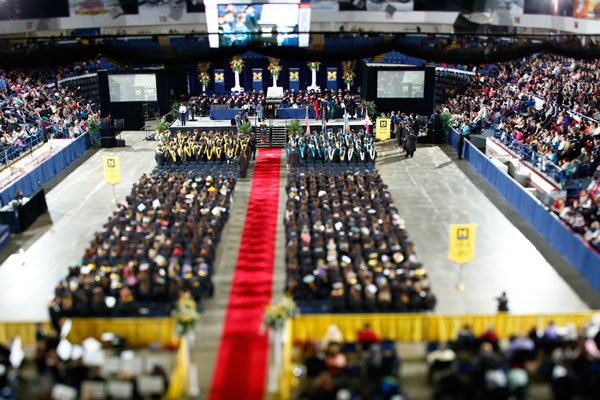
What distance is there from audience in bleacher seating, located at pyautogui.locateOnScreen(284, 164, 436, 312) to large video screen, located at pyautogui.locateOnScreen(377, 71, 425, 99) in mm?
16521

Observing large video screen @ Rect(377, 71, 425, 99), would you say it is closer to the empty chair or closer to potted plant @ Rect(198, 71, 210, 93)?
potted plant @ Rect(198, 71, 210, 93)

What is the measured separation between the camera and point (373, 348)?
1316 cm

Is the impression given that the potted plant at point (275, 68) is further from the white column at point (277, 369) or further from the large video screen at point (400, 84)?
the white column at point (277, 369)

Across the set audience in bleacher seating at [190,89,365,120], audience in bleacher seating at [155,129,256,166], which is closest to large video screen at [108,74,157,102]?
audience in bleacher seating at [190,89,365,120]

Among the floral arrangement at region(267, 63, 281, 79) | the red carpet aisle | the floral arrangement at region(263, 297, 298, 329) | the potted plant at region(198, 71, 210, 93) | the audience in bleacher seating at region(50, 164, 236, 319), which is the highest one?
the floral arrangement at region(267, 63, 281, 79)

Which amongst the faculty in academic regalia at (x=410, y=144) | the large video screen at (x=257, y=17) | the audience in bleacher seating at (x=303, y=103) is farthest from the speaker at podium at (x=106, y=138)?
the faculty in academic regalia at (x=410, y=144)

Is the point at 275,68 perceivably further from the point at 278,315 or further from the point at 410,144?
the point at 278,315

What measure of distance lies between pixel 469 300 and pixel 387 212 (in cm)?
511

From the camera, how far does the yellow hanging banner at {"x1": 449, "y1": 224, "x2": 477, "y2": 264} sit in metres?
17.2

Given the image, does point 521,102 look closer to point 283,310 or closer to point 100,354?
point 283,310

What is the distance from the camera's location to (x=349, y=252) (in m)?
18.8

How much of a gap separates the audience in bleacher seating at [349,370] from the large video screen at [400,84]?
28127 millimetres

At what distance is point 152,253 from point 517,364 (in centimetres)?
1029

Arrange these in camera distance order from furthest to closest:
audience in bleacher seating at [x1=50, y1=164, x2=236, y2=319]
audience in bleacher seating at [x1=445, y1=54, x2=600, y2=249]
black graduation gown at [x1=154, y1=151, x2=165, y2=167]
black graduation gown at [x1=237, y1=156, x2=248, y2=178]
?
black graduation gown at [x1=154, y1=151, x2=165, y2=167] → black graduation gown at [x1=237, y1=156, x2=248, y2=178] → audience in bleacher seating at [x1=445, y1=54, x2=600, y2=249] → audience in bleacher seating at [x1=50, y1=164, x2=236, y2=319]
